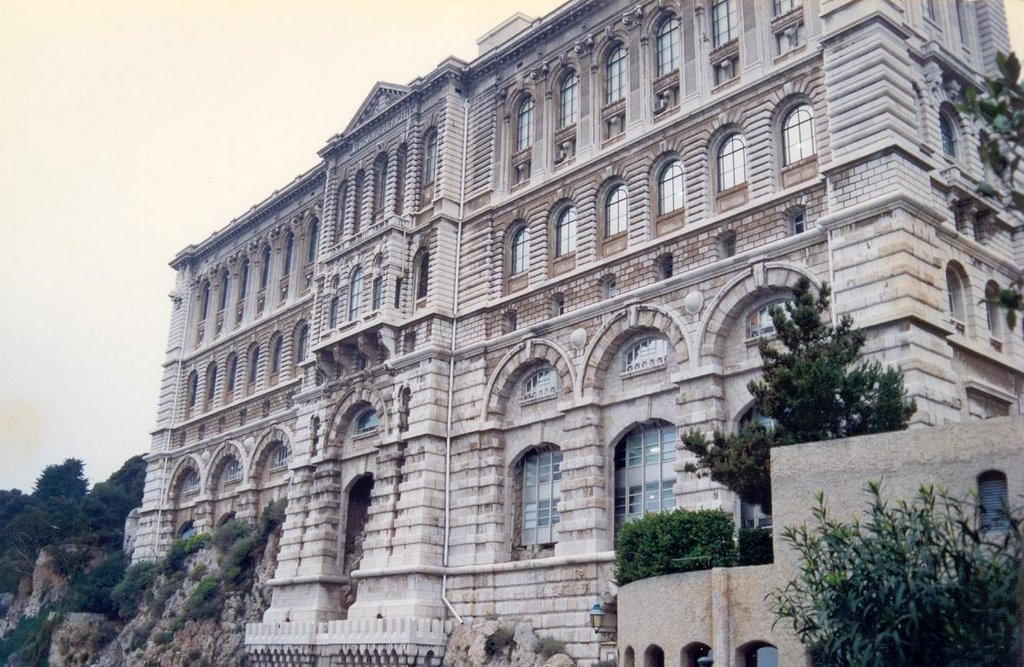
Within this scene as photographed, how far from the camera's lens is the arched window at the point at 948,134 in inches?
1182

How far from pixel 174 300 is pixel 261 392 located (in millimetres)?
13112

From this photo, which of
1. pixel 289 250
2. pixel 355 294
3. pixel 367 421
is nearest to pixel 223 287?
pixel 289 250

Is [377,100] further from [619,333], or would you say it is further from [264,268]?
[619,333]

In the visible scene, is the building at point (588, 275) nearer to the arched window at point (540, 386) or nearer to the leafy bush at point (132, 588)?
the arched window at point (540, 386)

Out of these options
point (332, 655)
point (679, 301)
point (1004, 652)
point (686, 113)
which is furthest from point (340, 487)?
point (1004, 652)

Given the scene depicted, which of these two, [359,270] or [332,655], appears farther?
[359,270]

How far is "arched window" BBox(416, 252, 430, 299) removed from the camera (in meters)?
39.3

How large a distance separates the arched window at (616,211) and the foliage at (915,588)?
57.4ft

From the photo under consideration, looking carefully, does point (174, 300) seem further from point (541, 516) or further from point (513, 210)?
point (541, 516)

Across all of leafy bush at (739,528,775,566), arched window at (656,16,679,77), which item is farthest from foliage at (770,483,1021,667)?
arched window at (656,16,679,77)

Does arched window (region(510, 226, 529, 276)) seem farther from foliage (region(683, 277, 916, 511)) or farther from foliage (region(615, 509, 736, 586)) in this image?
foliage (region(683, 277, 916, 511))

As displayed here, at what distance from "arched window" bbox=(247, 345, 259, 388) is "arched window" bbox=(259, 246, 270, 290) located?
3105mm

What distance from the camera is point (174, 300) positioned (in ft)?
198

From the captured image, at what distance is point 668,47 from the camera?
34.2m
